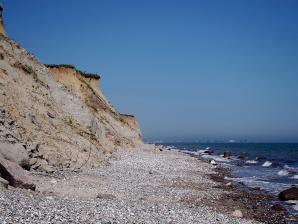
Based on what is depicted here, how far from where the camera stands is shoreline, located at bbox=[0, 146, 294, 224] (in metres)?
10.1

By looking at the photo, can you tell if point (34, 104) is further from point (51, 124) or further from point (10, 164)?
point (10, 164)

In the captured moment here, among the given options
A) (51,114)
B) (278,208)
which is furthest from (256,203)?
(51,114)

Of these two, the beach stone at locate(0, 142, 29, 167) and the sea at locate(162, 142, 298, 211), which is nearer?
the beach stone at locate(0, 142, 29, 167)

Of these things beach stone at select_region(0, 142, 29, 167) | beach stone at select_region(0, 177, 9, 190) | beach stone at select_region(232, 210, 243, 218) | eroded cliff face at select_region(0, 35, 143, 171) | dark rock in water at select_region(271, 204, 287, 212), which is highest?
eroded cliff face at select_region(0, 35, 143, 171)

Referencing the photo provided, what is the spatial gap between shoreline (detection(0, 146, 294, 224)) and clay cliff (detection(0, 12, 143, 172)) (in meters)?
1.21

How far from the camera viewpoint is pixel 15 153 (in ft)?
54.5

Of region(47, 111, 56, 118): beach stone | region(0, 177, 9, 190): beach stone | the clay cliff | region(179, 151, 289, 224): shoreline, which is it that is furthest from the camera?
region(47, 111, 56, 118): beach stone

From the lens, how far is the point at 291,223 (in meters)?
14.8

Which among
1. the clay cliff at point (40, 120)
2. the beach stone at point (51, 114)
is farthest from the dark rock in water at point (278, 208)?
the beach stone at point (51, 114)

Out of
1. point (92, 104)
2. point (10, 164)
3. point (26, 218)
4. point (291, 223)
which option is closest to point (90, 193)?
point (10, 164)

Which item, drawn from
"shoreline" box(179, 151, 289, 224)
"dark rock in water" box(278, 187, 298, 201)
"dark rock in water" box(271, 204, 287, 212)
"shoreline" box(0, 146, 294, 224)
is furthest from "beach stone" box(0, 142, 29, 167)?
"dark rock in water" box(278, 187, 298, 201)

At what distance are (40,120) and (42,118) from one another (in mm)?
528

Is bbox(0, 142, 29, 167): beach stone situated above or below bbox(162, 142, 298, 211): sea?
above

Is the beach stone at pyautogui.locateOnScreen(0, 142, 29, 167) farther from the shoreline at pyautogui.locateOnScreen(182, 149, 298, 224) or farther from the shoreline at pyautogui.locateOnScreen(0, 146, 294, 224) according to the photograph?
the shoreline at pyautogui.locateOnScreen(182, 149, 298, 224)
